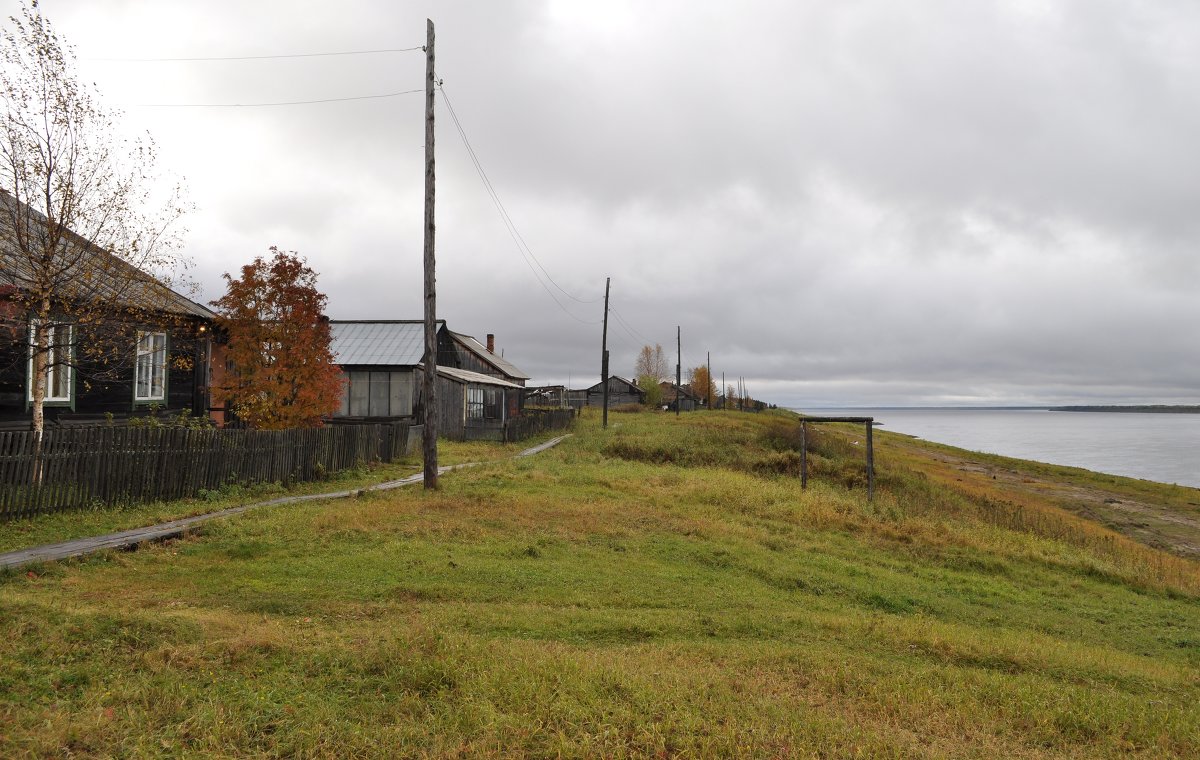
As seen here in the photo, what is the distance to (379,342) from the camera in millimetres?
36156

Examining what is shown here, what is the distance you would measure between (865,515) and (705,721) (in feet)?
44.5

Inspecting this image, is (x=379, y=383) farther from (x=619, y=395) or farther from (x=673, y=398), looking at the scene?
(x=673, y=398)

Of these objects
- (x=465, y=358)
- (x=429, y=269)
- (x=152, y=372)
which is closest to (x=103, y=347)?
(x=152, y=372)

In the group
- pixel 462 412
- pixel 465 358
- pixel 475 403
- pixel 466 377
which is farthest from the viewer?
pixel 465 358

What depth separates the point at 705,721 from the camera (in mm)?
4820

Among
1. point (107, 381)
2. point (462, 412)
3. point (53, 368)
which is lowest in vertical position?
point (462, 412)

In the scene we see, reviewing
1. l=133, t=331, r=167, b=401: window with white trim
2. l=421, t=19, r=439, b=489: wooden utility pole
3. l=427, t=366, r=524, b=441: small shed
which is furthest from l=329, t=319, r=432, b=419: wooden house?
l=421, t=19, r=439, b=489: wooden utility pole

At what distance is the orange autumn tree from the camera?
63.4ft

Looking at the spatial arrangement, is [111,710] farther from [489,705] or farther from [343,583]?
[343,583]

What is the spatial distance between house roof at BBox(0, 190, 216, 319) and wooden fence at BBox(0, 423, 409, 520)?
105 inches

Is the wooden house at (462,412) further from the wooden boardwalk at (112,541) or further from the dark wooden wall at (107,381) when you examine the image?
the wooden boardwalk at (112,541)

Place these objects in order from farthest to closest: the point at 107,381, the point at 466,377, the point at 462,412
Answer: the point at 466,377, the point at 462,412, the point at 107,381

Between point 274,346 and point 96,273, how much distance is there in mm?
6076

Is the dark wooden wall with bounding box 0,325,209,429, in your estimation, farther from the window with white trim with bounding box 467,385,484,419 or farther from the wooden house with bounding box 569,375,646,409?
the wooden house with bounding box 569,375,646,409
